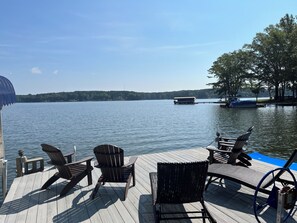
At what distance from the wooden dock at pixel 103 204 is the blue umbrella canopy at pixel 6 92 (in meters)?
1.69

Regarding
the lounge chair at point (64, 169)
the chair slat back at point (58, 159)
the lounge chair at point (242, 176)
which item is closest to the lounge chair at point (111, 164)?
the lounge chair at point (64, 169)

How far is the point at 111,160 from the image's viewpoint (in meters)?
4.47

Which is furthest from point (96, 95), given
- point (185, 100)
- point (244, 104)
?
point (244, 104)

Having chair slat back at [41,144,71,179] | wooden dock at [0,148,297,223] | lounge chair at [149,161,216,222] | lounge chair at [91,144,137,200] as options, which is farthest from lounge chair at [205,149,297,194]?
chair slat back at [41,144,71,179]

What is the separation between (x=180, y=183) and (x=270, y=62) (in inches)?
2019

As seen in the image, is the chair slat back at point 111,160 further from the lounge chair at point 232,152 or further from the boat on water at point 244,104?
the boat on water at point 244,104

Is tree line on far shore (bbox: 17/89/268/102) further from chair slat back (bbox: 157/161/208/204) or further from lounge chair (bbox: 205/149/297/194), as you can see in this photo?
chair slat back (bbox: 157/161/208/204)

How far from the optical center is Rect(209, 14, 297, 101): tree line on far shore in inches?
1800

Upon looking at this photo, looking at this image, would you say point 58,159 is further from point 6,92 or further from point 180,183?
point 180,183

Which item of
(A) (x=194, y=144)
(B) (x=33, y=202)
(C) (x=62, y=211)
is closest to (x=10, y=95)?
(B) (x=33, y=202)

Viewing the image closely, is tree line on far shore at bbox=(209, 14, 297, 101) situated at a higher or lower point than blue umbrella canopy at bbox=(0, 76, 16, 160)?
higher

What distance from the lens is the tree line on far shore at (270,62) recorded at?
45.7m

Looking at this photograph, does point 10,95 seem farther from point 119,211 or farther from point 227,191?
point 227,191

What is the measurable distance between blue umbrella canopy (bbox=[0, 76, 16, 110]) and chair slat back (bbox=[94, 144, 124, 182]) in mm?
1854
